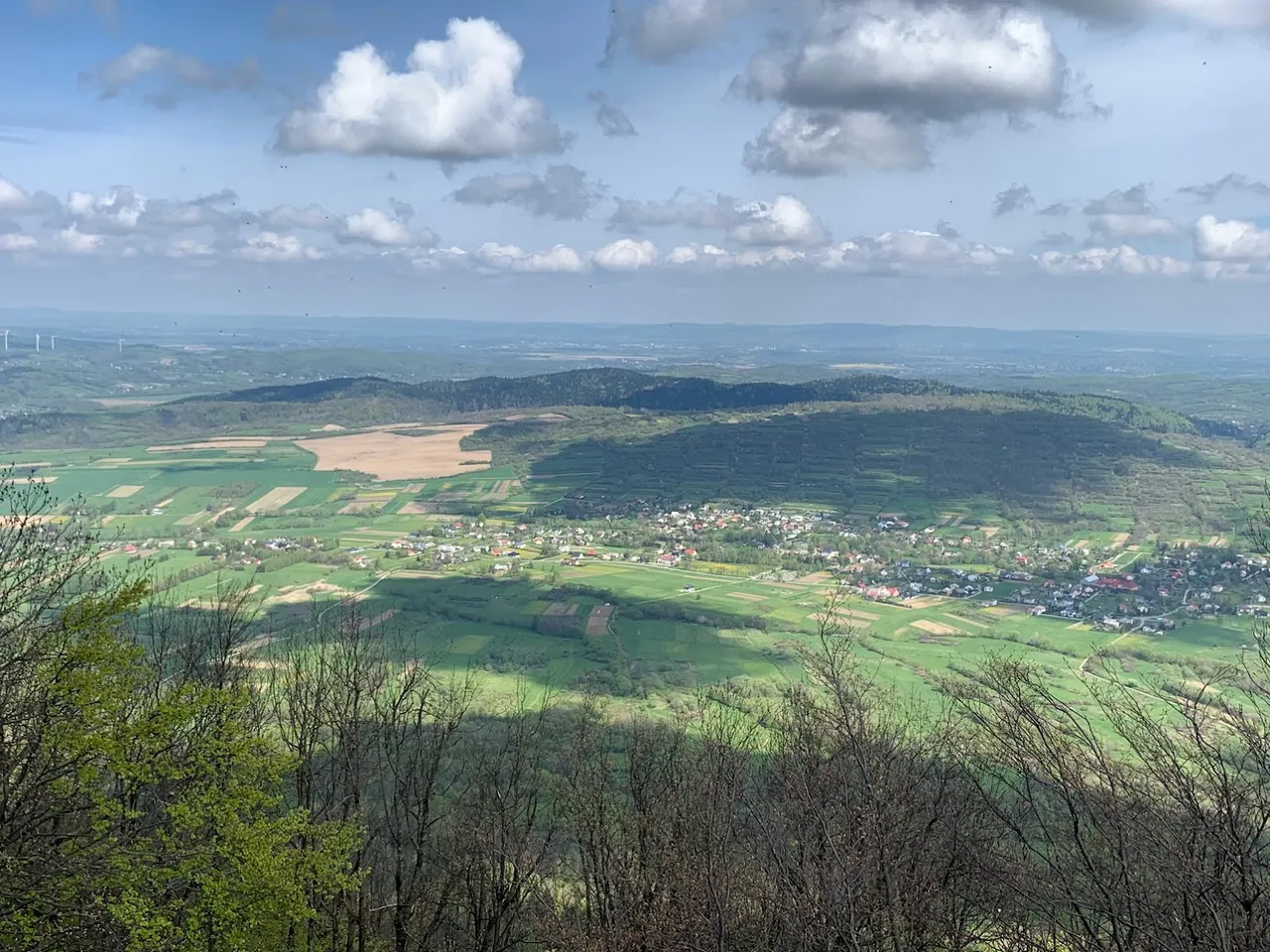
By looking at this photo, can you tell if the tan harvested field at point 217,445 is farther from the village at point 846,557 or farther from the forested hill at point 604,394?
the village at point 846,557

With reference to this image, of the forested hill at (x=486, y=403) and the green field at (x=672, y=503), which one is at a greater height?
the forested hill at (x=486, y=403)

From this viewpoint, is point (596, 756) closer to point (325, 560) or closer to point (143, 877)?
point (143, 877)

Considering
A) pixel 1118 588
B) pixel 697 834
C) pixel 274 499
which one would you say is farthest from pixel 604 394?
pixel 697 834

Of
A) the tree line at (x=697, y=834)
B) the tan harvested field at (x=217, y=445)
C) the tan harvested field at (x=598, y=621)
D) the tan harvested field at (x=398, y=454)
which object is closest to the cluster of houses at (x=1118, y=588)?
the tan harvested field at (x=598, y=621)

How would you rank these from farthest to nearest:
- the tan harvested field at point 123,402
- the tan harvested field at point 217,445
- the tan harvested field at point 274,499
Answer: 1. the tan harvested field at point 123,402
2. the tan harvested field at point 217,445
3. the tan harvested field at point 274,499

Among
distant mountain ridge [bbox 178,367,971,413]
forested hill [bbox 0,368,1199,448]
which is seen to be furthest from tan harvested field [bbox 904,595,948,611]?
distant mountain ridge [bbox 178,367,971,413]

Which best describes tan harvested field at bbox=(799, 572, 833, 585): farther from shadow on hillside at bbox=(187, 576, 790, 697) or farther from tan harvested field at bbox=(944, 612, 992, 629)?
shadow on hillside at bbox=(187, 576, 790, 697)

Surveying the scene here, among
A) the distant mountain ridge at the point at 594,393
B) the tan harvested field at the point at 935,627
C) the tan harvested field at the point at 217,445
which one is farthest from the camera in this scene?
the distant mountain ridge at the point at 594,393
